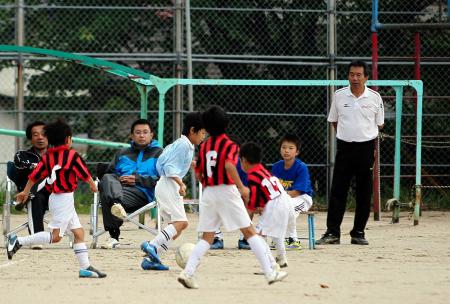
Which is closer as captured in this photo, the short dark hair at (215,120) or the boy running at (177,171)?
the short dark hair at (215,120)

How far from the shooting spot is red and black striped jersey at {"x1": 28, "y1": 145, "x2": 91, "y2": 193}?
10.4m

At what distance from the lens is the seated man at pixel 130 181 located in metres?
12.9

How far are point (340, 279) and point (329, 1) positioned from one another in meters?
10.0

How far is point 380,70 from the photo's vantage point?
63.4 feet

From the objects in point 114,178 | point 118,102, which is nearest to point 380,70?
point 118,102

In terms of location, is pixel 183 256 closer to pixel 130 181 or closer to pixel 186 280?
pixel 186 280

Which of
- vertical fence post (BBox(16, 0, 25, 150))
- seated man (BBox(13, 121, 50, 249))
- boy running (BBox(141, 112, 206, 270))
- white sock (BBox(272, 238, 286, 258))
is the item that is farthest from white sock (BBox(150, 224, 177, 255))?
vertical fence post (BBox(16, 0, 25, 150))

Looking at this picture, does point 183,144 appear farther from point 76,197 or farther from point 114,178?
point 76,197

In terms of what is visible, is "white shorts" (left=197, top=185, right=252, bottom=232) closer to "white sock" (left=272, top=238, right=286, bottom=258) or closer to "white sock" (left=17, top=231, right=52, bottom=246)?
"white sock" (left=272, top=238, right=286, bottom=258)

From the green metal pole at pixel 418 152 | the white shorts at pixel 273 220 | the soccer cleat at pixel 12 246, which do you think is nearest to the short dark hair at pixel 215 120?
the white shorts at pixel 273 220

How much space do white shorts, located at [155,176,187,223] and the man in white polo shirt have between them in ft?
7.93

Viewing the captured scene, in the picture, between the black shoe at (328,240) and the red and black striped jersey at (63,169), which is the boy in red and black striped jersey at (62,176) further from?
the black shoe at (328,240)

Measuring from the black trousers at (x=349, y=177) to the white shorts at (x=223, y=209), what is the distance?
413 centimetres

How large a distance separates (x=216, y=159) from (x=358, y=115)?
4.39 metres
